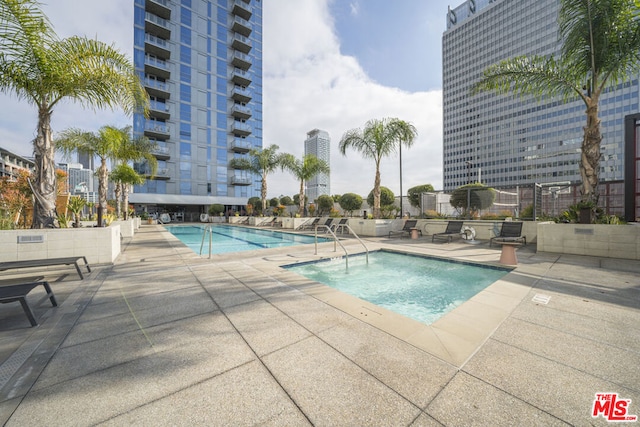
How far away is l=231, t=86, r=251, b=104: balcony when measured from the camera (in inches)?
1599

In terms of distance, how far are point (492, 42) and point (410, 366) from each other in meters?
131

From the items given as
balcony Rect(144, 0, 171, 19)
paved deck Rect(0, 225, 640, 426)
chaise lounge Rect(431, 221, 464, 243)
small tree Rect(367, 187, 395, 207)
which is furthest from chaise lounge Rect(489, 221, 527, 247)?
balcony Rect(144, 0, 171, 19)

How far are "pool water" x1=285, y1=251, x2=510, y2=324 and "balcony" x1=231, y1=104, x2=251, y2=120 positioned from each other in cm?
4014

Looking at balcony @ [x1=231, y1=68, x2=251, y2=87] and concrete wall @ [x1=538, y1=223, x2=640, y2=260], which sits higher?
balcony @ [x1=231, y1=68, x2=251, y2=87]

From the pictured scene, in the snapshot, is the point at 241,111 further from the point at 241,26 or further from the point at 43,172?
the point at 43,172

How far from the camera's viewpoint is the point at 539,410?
164cm

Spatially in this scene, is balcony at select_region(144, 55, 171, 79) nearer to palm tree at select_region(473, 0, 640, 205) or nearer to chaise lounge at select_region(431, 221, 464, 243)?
palm tree at select_region(473, 0, 640, 205)

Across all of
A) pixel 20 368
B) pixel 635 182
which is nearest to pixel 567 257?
pixel 635 182

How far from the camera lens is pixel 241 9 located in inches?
1617

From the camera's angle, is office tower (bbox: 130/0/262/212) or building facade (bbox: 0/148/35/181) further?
building facade (bbox: 0/148/35/181)

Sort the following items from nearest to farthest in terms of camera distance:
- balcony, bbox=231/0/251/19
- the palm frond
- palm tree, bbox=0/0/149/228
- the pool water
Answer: the pool water
palm tree, bbox=0/0/149/228
the palm frond
balcony, bbox=231/0/251/19

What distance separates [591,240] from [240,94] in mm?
44955

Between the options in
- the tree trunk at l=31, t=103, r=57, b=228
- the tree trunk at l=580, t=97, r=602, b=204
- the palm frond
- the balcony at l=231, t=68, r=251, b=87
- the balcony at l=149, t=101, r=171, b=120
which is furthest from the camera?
the balcony at l=231, t=68, r=251, b=87

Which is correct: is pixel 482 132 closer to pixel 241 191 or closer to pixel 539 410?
pixel 241 191
